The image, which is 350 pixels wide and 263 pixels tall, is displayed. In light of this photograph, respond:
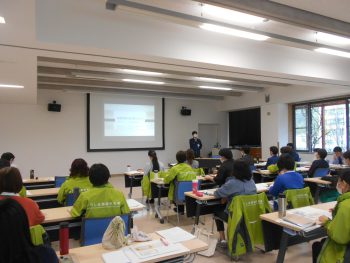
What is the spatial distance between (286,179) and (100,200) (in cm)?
218

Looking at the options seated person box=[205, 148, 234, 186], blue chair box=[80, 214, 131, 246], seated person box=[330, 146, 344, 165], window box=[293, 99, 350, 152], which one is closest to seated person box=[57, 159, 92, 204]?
blue chair box=[80, 214, 131, 246]

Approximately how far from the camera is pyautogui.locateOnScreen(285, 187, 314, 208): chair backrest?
3.14 metres

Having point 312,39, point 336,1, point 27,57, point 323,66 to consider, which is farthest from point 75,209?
point 323,66

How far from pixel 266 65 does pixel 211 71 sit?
1.08 meters

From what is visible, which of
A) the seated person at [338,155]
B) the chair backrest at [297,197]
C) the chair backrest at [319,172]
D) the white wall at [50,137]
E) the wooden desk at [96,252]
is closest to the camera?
the wooden desk at [96,252]

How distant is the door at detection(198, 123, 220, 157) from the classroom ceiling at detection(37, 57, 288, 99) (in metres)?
1.51

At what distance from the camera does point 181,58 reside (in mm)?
4543

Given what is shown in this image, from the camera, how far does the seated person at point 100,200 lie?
2449 millimetres

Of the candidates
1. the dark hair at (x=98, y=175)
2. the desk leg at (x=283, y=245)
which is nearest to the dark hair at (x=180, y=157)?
the dark hair at (x=98, y=175)

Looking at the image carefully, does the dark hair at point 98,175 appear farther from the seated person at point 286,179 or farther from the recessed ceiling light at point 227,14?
the recessed ceiling light at point 227,14

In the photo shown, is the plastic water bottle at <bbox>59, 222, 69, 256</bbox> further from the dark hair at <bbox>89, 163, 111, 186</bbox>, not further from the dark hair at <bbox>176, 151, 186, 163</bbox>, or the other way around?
the dark hair at <bbox>176, 151, 186, 163</bbox>

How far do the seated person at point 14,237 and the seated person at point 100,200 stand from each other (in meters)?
1.03

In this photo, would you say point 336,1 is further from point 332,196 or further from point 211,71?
point 332,196

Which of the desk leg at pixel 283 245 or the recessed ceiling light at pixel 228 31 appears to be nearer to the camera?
the desk leg at pixel 283 245
